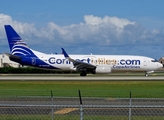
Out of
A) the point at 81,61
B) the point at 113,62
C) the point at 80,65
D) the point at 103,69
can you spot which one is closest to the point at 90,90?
the point at 103,69

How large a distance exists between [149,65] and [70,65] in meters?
11.7

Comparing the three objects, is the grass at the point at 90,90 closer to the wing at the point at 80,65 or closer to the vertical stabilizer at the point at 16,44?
the wing at the point at 80,65

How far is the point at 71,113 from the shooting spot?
15.6 m

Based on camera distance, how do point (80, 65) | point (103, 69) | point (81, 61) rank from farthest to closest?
point (81, 61) < point (80, 65) < point (103, 69)

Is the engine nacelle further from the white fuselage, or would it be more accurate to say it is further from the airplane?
the white fuselage

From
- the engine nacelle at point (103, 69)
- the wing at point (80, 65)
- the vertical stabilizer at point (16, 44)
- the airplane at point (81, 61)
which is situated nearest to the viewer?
the engine nacelle at point (103, 69)

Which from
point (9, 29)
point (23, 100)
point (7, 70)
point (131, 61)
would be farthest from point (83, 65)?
point (23, 100)

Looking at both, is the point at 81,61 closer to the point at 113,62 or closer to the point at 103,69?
the point at 103,69

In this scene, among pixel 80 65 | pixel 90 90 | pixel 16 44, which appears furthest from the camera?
pixel 16 44

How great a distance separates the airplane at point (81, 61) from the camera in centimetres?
6228

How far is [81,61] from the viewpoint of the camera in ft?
205

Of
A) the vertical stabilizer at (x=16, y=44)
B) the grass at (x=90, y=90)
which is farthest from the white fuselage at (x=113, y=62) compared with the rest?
the grass at (x=90, y=90)

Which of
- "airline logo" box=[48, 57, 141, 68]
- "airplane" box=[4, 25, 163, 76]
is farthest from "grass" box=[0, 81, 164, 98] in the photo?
"airline logo" box=[48, 57, 141, 68]

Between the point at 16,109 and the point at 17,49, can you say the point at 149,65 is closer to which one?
the point at 17,49
